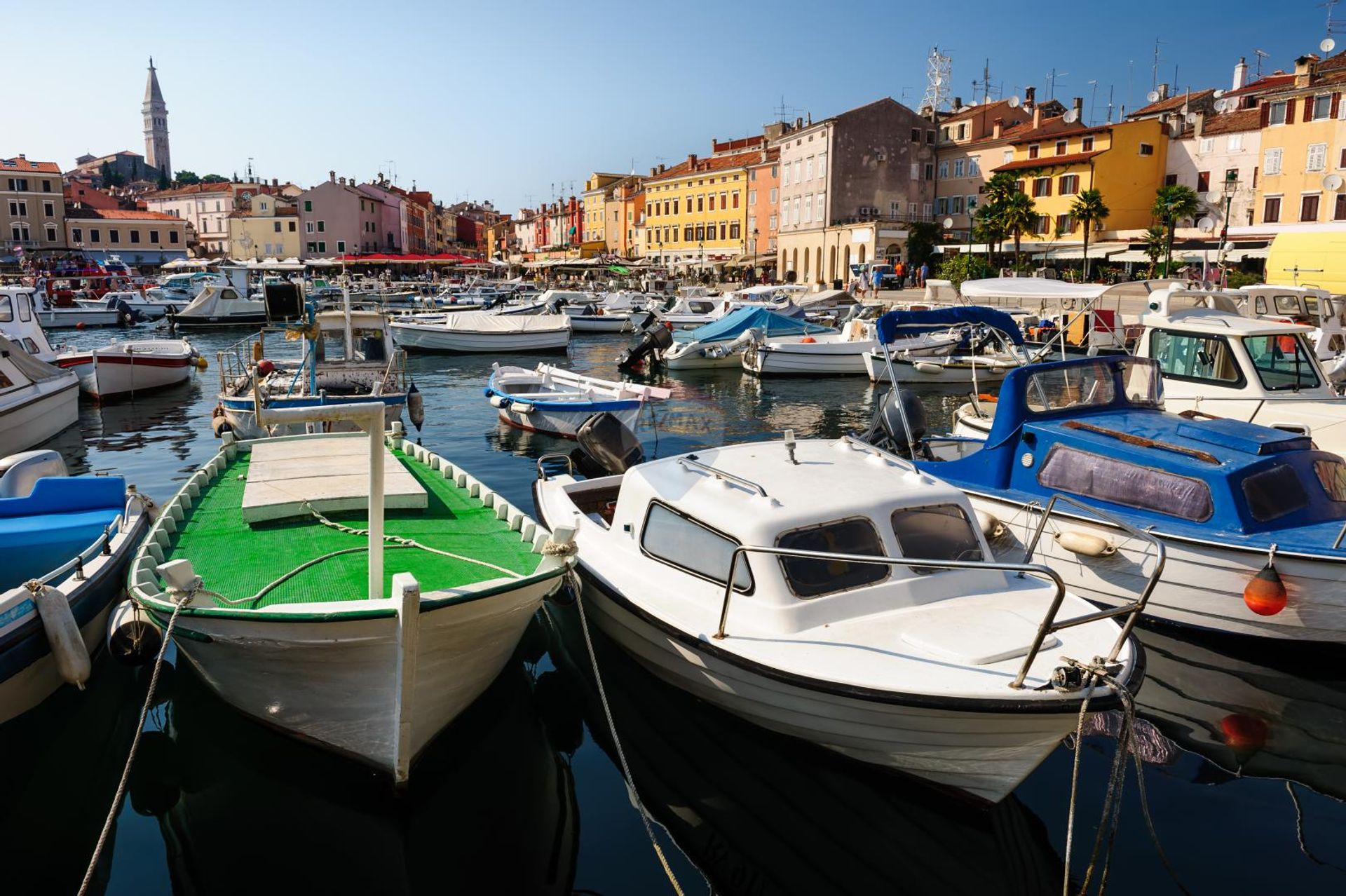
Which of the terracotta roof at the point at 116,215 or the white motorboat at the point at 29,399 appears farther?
the terracotta roof at the point at 116,215

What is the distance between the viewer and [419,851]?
6520 mm

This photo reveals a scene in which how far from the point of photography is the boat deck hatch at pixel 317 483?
29.3 feet

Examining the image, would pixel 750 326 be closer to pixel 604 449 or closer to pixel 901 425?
pixel 901 425

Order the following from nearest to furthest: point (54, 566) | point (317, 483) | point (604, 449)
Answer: point (54, 566)
point (317, 483)
point (604, 449)

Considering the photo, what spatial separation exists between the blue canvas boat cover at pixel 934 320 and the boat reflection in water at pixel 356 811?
7387 millimetres

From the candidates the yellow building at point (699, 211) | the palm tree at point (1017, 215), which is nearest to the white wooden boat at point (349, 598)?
the palm tree at point (1017, 215)

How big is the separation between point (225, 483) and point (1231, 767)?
35.1ft

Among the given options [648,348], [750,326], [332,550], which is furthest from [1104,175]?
[332,550]

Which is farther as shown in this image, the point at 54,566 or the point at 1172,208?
the point at 1172,208

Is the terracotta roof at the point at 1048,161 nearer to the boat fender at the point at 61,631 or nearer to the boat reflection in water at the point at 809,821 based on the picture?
the boat reflection in water at the point at 809,821

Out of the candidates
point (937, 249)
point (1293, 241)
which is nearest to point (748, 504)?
point (1293, 241)

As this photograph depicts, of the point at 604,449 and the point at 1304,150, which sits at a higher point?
the point at 1304,150

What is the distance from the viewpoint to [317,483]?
374 inches

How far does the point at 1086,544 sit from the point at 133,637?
29.3ft
